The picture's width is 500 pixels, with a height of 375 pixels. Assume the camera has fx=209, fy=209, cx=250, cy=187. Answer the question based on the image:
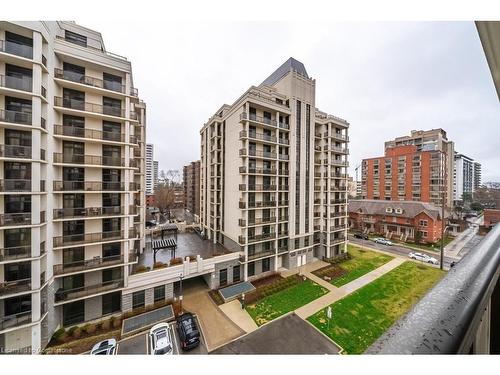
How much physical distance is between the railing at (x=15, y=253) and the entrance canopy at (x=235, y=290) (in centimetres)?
1228

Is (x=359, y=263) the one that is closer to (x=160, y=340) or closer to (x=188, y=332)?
(x=188, y=332)

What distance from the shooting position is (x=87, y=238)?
45.3ft

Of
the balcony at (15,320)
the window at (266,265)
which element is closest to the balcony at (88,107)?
the balcony at (15,320)

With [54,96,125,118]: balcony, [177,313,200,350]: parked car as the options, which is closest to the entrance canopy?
[177,313,200,350]: parked car

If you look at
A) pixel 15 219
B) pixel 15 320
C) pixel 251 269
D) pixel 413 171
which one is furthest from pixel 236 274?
pixel 413 171

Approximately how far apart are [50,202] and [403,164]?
52769mm

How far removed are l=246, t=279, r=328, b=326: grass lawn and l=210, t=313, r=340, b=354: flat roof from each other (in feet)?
3.03

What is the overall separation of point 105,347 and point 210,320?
19.0 ft

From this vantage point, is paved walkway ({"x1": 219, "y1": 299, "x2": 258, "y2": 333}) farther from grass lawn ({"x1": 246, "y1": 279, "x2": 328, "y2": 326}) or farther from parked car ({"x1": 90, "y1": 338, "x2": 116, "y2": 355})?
parked car ({"x1": 90, "y1": 338, "x2": 116, "y2": 355})

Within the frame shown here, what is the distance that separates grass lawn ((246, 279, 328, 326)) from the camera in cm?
1424

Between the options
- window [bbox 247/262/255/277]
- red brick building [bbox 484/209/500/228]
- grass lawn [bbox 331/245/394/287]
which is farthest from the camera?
red brick building [bbox 484/209/500/228]

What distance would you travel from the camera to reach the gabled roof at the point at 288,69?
22.9m

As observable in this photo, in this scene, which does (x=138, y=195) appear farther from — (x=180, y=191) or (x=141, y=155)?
(x=180, y=191)

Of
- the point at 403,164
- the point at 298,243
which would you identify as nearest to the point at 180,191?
the point at 298,243
